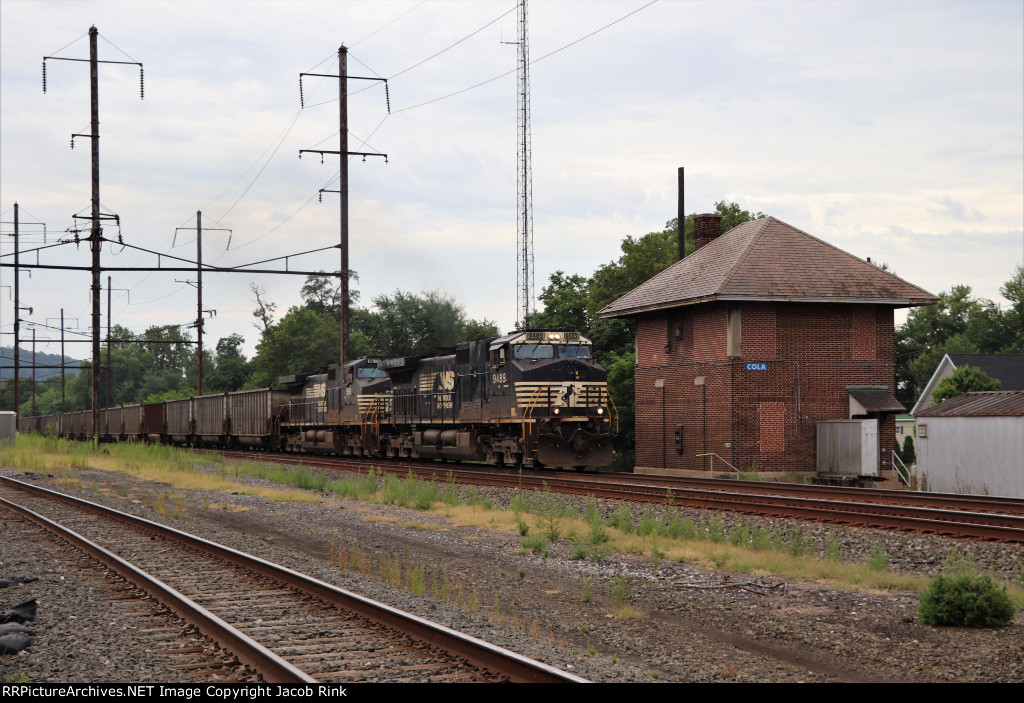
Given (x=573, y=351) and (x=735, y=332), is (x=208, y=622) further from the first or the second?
(x=735, y=332)

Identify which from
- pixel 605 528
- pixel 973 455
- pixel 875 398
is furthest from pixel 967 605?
pixel 875 398

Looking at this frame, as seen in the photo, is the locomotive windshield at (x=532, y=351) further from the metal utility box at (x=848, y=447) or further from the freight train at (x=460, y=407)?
the metal utility box at (x=848, y=447)

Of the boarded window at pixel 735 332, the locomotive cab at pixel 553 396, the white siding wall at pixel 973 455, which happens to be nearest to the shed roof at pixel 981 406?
the white siding wall at pixel 973 455

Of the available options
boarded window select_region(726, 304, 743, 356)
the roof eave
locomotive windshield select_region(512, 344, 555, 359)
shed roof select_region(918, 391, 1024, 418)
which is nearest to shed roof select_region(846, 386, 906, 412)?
shed roof select_region(918, 391, 1024, 418)

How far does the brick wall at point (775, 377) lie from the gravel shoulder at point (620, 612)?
1325 cm

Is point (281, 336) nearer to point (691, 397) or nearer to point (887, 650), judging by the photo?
point (691, 397)

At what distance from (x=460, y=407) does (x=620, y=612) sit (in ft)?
66.9

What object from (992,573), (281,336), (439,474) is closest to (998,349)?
(281,336)

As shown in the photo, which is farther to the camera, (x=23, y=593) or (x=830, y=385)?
(x=830, y=385)

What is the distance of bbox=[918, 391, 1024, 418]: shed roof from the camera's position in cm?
2258

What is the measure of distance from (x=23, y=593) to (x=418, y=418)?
877 inches

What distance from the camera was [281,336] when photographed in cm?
9981

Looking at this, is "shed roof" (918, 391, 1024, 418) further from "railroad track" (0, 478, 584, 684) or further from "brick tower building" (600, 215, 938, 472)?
"railroad track" (0, 478, 584, 684)

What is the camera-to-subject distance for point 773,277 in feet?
94.7
